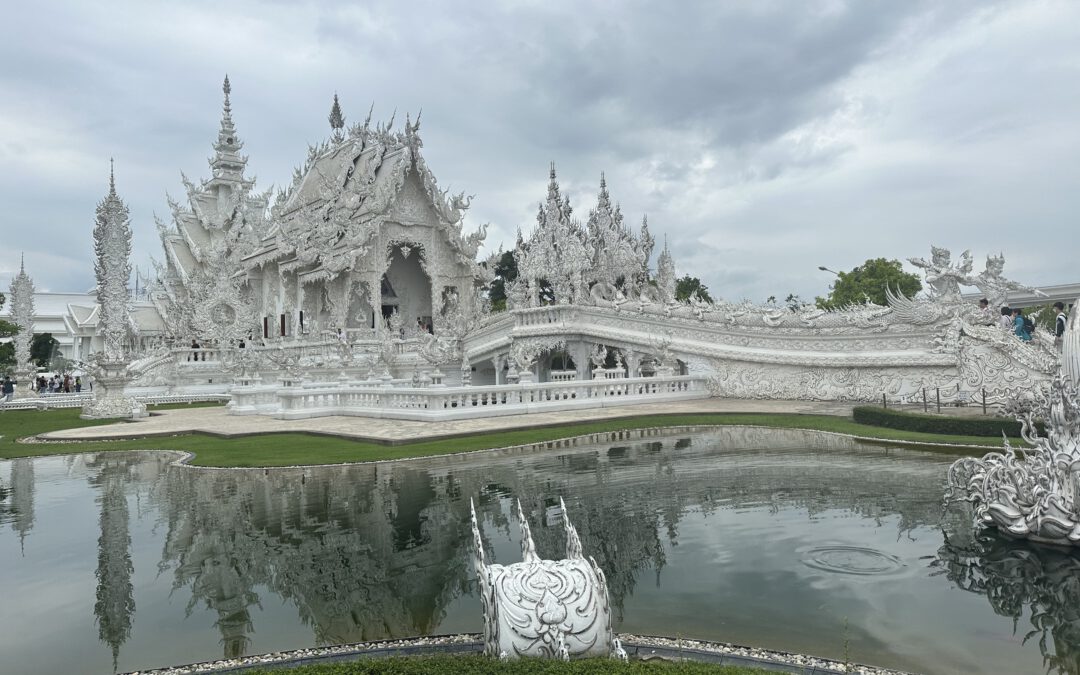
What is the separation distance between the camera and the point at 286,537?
644cm

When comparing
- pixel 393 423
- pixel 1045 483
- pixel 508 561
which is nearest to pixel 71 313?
pixel 393 423

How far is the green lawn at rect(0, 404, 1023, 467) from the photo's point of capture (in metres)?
10.7

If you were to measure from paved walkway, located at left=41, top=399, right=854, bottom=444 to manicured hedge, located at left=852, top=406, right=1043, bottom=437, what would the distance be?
203cm

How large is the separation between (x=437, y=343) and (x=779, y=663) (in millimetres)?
22925

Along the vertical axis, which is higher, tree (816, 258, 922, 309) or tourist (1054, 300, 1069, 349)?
tree (816, 258, 922, 309)

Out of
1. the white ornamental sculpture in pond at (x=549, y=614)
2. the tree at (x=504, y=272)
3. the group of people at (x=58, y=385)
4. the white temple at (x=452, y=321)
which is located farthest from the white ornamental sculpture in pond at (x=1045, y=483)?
the tree at (x=504, y=272)

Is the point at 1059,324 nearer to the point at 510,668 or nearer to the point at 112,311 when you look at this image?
the point at 510,668

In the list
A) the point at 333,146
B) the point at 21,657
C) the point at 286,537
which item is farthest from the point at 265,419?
the point at 333,146

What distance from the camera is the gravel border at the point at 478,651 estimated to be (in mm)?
3705

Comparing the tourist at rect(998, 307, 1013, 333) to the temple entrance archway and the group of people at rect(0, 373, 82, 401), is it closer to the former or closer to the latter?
the temple entrance archway

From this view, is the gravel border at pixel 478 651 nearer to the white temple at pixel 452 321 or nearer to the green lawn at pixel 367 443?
the green lawn at pixel 367 443

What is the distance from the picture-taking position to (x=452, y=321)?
28219 millimetres

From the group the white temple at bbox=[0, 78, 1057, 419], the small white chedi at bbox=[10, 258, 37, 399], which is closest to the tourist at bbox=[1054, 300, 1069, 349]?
the white temple at bbox=[0, 78, 1057, 419]

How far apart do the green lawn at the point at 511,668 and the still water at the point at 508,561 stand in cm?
84
